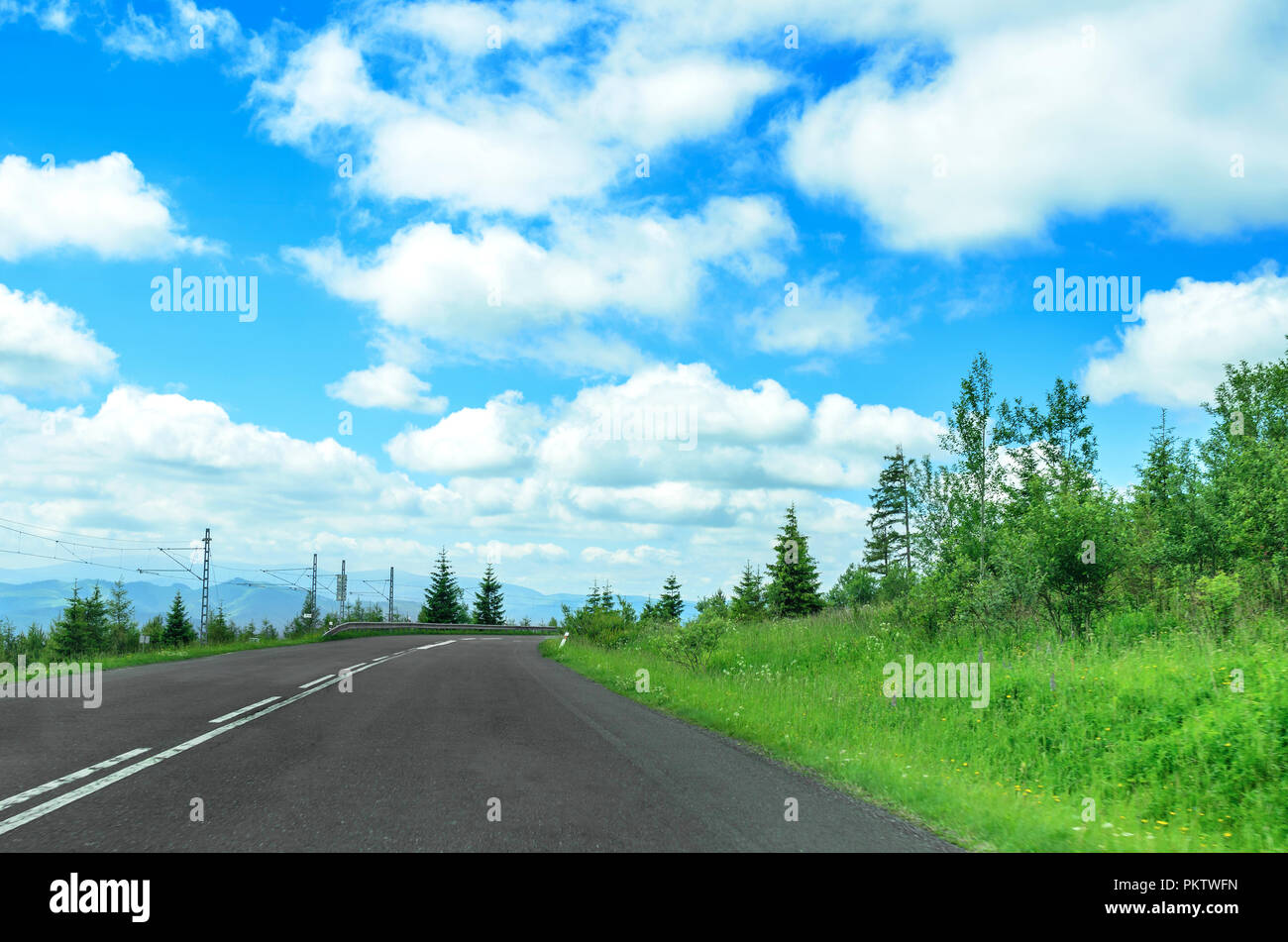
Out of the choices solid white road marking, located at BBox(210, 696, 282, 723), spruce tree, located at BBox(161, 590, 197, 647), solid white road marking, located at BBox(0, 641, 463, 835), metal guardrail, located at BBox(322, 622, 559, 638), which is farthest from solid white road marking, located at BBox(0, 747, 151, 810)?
spruce tree, located at BBox(161, 590, 197, 647)

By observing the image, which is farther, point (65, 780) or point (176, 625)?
point (176, 625)

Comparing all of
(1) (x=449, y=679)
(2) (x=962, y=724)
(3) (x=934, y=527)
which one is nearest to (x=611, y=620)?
(3) (x=934, y=527)

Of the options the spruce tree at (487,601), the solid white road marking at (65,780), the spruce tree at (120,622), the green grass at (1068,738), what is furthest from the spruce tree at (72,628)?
the solid white road marking at (65,780)

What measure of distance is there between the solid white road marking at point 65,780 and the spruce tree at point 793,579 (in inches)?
1879

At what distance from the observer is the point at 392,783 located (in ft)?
21.2

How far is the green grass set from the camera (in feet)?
20.5

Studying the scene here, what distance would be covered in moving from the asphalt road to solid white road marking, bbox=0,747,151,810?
0.03 meters

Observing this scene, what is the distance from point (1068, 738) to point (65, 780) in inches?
419

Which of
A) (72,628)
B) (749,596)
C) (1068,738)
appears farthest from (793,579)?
(72,628)

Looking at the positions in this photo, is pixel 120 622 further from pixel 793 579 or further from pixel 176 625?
pixel 793 579

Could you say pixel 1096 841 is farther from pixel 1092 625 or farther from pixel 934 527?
pixel 934 527

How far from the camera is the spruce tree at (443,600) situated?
86.2 metres

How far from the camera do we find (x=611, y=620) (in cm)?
3491

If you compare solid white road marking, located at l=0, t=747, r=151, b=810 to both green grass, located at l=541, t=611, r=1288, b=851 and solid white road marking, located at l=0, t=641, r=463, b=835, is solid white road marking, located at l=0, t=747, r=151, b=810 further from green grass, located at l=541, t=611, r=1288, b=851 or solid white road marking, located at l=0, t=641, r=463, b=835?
green grass, located at l=541, t=611, r=1288, b=851
